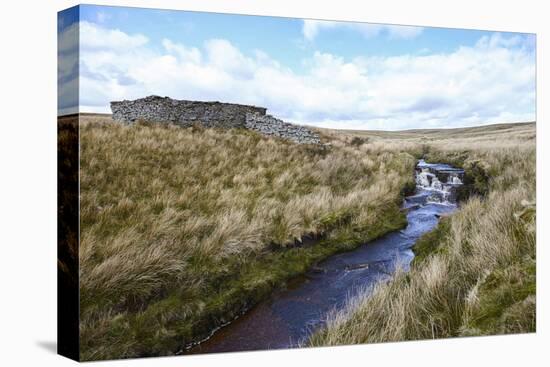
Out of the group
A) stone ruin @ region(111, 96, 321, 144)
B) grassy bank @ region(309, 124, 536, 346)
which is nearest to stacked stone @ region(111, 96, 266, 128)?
stone ruin @ region(111, 96, 321, 144)

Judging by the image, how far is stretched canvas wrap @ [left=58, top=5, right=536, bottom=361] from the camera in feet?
20.2

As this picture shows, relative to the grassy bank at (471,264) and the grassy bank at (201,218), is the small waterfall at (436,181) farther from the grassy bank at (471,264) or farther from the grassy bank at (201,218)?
the grassy bank at (201,218)

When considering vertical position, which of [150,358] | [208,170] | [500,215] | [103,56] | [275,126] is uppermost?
[103,56]

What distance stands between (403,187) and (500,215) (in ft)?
3.97

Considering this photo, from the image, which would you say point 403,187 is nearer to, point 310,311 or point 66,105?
point 310,311

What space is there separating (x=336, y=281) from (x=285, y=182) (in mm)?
1191

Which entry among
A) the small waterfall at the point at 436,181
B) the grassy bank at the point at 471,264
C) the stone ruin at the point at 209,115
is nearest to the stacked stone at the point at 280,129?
the stone ruin at the point at 209,115

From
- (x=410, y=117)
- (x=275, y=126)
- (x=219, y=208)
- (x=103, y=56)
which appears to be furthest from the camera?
(x=410, y=117)

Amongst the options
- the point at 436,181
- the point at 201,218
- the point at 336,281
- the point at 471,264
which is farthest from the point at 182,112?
the point at 471,264

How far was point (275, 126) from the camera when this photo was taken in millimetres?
7160

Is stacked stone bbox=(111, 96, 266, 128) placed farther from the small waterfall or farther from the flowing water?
the small waterfall

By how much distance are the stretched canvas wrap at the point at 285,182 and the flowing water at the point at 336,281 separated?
2cm

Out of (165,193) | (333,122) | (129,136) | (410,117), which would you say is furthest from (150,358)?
(410,117)

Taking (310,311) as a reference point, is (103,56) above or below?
above
